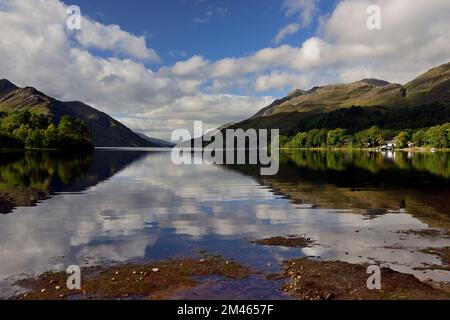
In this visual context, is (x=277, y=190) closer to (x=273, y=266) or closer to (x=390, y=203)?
(x=390, y=203)

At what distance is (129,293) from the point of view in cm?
2180

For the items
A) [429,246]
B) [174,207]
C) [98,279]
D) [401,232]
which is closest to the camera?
[98,279]

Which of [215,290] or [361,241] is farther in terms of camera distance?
[361,241]

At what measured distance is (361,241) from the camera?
3431 cm

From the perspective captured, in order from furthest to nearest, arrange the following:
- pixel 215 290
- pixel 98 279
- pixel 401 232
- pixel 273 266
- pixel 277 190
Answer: pixel 277 190, pixel 401 232, pixel 273 266, pixel 98 279, pixel 215 290

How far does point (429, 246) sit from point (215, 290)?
2036 cm
